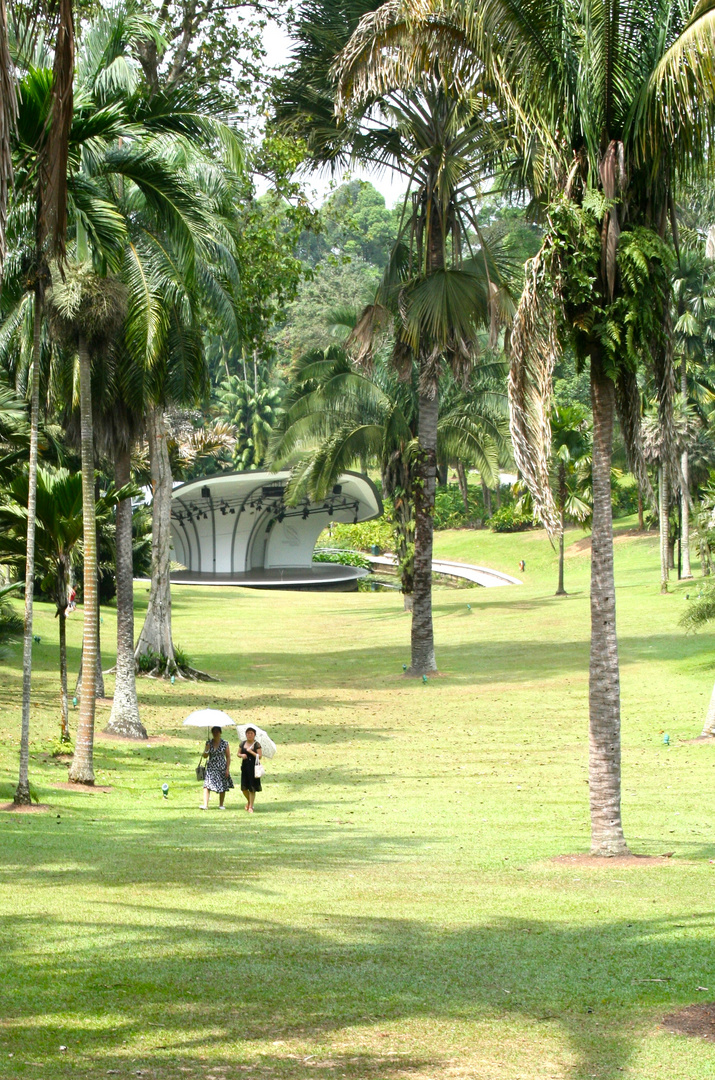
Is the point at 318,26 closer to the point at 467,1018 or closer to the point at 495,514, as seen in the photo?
the point at 467,1018

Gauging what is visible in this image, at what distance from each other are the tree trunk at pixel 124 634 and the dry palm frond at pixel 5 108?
14857 mm

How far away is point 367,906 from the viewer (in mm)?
A: 9078

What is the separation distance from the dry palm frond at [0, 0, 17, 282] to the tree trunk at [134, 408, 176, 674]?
65.8 feet

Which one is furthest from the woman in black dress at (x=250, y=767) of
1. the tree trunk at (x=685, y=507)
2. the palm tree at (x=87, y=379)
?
the tree trunk at (x=685, y=507)

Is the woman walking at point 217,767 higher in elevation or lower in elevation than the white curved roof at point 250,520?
lower

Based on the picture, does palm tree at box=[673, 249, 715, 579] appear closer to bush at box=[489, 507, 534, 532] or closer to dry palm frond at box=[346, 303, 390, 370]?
dry palm frond at box=[346, 303, 390, 370]

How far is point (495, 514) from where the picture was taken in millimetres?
68812

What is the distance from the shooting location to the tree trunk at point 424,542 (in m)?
28.4

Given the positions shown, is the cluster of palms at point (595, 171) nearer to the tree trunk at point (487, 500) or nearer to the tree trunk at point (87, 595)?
the tree trunk at point (87, 595)

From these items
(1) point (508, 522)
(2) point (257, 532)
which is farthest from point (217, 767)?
(1) point (508, 522)

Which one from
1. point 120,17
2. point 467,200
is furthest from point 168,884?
point 467,200

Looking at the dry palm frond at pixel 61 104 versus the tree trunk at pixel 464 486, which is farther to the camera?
the tree trunk at pixel 464 486

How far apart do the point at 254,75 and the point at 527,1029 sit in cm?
2572

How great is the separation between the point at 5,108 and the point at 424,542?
23817 mm
